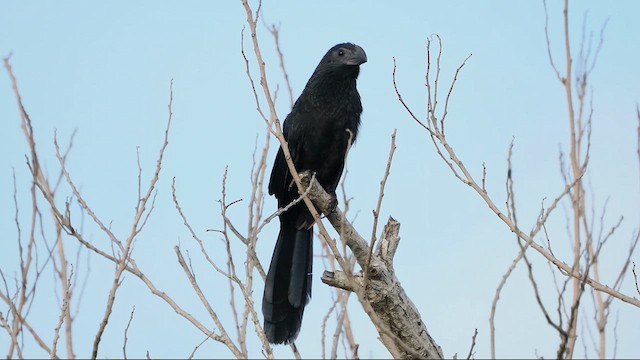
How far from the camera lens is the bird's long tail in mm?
4711

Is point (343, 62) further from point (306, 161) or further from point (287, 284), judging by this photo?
point (287, 284)

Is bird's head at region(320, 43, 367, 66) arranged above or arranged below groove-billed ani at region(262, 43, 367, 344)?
above

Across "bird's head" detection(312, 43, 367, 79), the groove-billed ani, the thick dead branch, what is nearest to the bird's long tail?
the groove-billed ani

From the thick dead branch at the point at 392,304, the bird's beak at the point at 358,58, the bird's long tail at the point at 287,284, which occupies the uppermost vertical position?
the bird's beak at the point at 358,58

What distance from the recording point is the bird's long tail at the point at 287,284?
4.71 m

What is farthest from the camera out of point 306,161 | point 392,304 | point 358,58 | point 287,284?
point 358,58

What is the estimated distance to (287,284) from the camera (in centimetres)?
488

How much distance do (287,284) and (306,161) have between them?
2.63 ft

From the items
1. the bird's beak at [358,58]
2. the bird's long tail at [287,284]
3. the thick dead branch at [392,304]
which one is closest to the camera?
the thick dead branch at [392,304]

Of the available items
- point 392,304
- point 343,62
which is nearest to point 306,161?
point 343,62

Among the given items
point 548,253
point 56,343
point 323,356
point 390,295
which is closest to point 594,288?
point 548,253

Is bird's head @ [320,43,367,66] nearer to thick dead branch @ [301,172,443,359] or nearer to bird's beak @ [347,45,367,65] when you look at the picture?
bird's beak @ [347,45,367,65]

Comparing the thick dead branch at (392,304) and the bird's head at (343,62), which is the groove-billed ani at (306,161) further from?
the thick dead branch at (392,304)

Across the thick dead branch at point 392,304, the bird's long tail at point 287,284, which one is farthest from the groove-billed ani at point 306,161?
the thick dead branch at point 392,304
